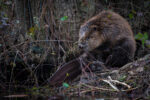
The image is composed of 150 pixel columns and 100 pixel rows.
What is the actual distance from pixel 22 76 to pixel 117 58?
147 centimetres

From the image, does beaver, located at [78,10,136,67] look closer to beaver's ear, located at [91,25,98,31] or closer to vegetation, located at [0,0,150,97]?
beaver's ear, located at [91,25,98,31]

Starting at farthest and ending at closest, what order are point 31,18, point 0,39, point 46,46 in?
point 31,18 < point 46,46 < point 0,39

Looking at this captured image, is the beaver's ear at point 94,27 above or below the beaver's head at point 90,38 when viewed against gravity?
above

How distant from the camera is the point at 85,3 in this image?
4.90 m

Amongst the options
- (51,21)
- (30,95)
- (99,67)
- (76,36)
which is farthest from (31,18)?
(30,95)

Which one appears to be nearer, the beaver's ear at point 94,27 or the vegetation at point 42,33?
the vegetation at point 42,33

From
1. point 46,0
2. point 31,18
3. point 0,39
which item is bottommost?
point 0,39

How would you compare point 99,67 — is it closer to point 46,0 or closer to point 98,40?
point 98,40

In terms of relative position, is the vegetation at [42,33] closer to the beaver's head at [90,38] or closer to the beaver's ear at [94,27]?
the beaver's head at [90,38]

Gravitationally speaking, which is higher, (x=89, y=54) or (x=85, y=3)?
(x=85, y=3)

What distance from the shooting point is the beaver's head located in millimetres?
4137

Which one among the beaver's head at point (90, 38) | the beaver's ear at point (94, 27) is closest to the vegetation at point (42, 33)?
the beaver's head at point (90, 38)

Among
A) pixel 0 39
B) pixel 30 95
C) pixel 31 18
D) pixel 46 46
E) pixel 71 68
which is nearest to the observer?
pixel 30 95

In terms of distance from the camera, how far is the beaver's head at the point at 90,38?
13.6ft
